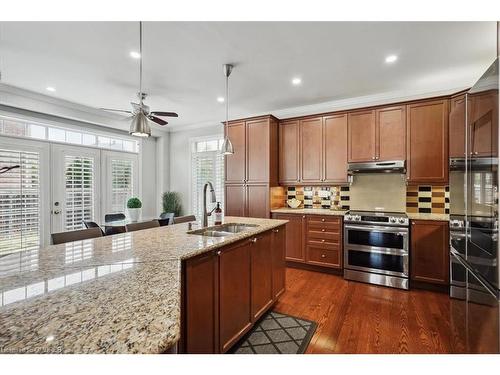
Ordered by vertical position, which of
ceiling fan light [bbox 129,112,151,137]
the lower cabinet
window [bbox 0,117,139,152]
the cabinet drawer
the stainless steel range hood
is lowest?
the cabinet drawer

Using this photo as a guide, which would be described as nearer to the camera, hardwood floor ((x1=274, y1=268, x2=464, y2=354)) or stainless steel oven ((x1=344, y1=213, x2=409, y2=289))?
hardwood floor ((x1=274, y1=268, x2=464, y2=354))

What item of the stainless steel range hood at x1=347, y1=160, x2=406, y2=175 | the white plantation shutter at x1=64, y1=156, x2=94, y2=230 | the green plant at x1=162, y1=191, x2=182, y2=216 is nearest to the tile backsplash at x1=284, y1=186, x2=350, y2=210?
the stainless steel range hood at x1=347, y1=160, x2=406, y2=175

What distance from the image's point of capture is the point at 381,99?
12.1ft

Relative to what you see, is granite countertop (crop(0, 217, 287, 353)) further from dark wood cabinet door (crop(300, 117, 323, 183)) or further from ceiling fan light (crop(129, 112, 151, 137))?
dark wood cabinet door (crop(300, 117, 323, 183))

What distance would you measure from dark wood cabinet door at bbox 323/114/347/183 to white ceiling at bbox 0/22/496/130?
0.39 meters

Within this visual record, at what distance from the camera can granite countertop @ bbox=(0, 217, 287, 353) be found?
0.65 metres

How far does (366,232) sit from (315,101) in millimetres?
2182

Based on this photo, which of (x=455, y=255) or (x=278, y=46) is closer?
(x=455, y=255)

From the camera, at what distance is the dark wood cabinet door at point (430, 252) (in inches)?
117

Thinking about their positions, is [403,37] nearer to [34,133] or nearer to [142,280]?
[142,280]

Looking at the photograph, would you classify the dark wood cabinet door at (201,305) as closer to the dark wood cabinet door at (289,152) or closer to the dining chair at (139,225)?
the dining chair at (139,225)

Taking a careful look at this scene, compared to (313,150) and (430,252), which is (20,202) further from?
(430,252)

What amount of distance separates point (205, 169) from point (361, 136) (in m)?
3.17
